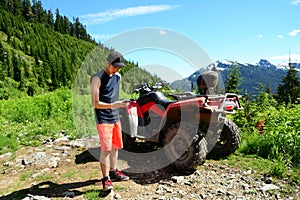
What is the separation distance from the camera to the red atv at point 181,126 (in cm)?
543

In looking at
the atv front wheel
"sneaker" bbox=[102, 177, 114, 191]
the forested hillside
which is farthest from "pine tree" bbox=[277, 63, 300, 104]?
"sneaker" bbox=[102, 177, 114, 191]

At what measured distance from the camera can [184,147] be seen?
552cm

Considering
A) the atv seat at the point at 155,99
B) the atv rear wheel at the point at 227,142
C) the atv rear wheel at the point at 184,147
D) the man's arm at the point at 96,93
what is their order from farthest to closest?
the atv rear wheel at the point at 227,142 → the atv seat at the point at 155,99 → the atv rear wheel at the point at 184,147 → the man's arm at the point at 96,93

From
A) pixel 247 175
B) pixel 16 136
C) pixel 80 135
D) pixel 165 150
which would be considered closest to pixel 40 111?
pixel 16 136

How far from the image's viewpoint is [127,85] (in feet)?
24.7

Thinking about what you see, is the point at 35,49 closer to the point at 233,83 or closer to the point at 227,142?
the point at 233,83

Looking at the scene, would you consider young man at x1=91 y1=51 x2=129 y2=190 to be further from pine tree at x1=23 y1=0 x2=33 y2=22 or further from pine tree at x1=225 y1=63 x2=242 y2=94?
pine tree at x1=23 y1=0 x2=33 y2=22

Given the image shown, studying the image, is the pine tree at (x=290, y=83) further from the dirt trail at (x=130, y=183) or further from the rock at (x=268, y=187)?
the rock at (x=268, y=187)

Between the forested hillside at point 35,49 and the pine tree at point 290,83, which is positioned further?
the forested hillside at point 35,49

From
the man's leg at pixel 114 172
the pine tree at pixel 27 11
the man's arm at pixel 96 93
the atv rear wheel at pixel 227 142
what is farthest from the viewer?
the pine tree at pixel 27 11

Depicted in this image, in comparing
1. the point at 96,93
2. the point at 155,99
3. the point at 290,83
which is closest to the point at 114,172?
the point at 96,93

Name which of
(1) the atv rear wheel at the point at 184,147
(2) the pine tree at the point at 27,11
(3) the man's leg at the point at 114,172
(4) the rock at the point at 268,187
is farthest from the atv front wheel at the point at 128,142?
(2) the pine tree at the point at 27,11

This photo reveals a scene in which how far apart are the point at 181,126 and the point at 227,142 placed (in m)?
1.52

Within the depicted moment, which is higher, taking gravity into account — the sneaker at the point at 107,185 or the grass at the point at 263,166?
the sneaker at the point at 107,185
